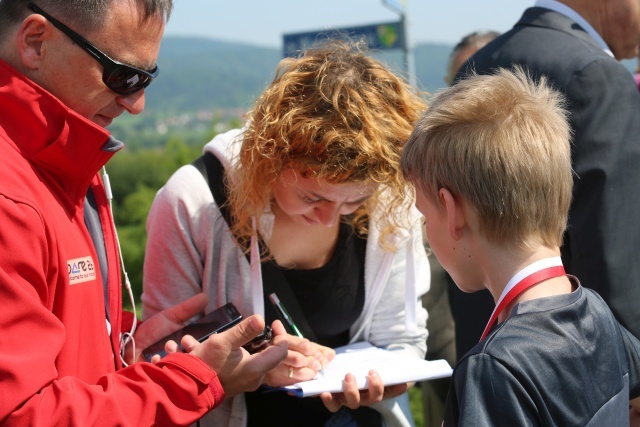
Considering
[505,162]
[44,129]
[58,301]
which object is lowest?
[58,301]

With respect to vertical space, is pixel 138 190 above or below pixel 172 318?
below

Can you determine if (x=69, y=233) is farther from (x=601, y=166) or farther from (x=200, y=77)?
(x=200, y=77)

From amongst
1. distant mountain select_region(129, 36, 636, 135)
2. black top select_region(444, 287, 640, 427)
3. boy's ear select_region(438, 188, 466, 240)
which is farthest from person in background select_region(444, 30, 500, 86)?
distant mountain select_region(129, 36, 636, 135)

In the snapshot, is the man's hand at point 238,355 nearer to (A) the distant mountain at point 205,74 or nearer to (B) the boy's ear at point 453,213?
(B) the boy's ear at point 453,213

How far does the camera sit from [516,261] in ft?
5.18

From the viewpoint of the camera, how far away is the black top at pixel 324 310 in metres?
2.48

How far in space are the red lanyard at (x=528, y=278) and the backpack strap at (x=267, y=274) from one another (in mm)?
996

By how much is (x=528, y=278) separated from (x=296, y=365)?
2.86 feet

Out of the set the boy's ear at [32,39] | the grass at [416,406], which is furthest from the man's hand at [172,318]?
the grass at [416,406]

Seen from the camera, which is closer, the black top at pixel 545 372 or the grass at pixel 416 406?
the black top at pixel 545 372

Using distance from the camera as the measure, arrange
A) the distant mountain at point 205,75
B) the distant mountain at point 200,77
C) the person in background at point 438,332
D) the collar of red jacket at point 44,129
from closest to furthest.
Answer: the collar of red jacket at point 44,129
the person in background at point 438,332
the distant mountain at point 200,77
the distant mountain at point 205,75

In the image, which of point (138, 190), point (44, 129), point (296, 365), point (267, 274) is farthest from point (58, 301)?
point (138, 190)

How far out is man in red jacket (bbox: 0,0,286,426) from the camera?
4.98 feet

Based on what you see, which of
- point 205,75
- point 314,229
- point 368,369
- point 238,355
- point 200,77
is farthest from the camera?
point 200,77
